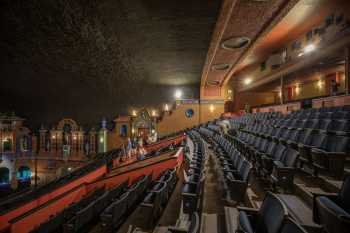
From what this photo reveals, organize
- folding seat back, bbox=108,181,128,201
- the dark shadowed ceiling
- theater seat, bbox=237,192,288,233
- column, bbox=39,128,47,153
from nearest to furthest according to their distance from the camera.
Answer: theater seat, bbox=237,192,288,233 → folding seat back, bbox=108,181,128,201 → the dark shadowed ceiling → column, bbox=39,128,47,153

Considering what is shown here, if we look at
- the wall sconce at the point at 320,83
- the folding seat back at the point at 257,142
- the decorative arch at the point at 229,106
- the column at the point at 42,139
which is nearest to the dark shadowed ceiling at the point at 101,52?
the column at the point at 42,139

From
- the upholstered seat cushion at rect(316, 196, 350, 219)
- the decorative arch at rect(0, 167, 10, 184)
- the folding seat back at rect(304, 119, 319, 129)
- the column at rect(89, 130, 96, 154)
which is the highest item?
the folding seat back at rect(304, 119, 319, 129)

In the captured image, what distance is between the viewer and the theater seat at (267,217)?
0.54 metres

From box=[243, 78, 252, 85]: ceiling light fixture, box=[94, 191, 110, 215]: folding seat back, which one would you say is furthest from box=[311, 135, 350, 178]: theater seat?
box=[243, 78, 252, 85]: ceiling light fixture

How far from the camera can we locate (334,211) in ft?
1.86

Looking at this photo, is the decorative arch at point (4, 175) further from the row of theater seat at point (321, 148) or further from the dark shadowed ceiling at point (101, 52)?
the row of theater seat at point (321, 148)

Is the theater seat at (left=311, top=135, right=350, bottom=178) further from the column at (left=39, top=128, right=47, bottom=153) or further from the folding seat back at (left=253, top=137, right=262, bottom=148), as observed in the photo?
the column at (left=39, top=128, right=47, bottom=153)

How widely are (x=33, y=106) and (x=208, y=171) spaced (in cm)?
850

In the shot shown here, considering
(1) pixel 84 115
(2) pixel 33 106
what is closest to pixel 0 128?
(2) pixel 33 106

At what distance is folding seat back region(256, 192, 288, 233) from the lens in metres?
0.53

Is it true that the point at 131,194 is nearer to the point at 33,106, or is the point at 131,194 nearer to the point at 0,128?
the point at 33,106

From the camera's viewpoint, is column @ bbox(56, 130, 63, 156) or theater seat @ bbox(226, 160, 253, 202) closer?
theater seat @ bbox(226, 160, 253, 202)

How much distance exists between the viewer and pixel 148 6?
234 centimetres

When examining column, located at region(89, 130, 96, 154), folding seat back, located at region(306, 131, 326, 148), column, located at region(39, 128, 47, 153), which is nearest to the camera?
folding seat back, located at region(306, 131, 326, 148)
